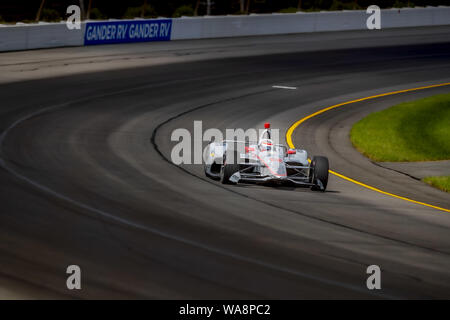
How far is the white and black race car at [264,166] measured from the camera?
1911 cm

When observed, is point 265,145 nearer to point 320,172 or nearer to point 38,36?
point 320,172

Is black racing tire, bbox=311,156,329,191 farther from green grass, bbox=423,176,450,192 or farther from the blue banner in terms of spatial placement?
the blue banner

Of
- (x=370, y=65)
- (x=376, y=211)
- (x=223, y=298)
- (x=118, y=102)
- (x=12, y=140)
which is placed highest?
(x=370, y=65)

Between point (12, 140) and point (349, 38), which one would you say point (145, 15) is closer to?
point (349, 38)

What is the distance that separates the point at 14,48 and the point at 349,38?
21204 millimetres

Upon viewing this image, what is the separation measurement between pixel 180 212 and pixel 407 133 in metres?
13.8

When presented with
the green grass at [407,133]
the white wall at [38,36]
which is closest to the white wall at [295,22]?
the white wall at [38,36]

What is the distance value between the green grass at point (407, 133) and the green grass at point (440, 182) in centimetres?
258

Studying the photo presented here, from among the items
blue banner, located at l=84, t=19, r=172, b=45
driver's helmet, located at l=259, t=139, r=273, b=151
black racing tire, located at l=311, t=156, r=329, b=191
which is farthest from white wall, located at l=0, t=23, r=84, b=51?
black racing tire, located at l=311, t=156, r=329, b=191

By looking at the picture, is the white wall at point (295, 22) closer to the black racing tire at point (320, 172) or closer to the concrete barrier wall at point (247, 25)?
the concrete barrier wall at point (247, 25)

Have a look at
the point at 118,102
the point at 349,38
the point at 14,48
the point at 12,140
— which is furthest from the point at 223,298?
the point at 349,38

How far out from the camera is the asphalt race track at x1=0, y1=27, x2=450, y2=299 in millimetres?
12867

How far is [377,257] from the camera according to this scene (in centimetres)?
1459

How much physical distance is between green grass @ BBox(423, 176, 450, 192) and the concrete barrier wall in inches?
984
